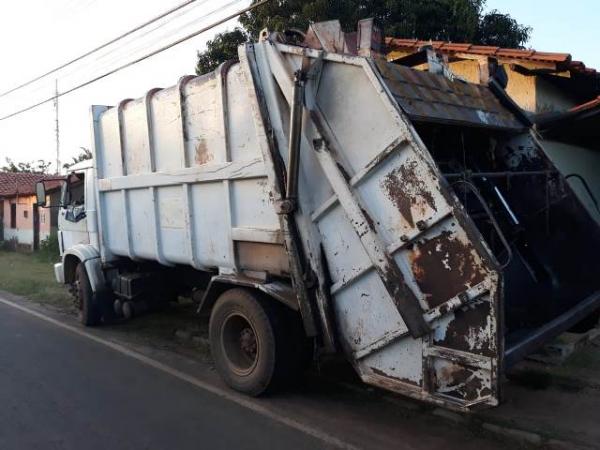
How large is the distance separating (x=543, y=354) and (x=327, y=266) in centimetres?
276

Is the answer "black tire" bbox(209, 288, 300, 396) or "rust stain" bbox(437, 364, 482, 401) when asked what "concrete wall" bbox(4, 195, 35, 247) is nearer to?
"black tire" bbox(209, 288, 300, 396)

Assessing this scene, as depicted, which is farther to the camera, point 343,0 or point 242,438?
point 343,0

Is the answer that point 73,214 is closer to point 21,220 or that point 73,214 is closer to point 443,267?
point 443,267

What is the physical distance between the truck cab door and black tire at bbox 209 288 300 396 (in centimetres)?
350

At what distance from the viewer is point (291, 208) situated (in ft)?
14.5

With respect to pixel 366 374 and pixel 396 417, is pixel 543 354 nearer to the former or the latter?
pixel 396 417

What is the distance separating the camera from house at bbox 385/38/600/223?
8180mm

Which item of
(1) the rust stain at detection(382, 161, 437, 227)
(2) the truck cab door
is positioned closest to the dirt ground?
(2) the truck cab door

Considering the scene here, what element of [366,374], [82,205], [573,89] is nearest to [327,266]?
[366,374]

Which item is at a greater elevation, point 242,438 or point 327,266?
point 327,266

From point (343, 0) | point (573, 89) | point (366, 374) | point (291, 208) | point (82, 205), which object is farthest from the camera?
point (343, 0)

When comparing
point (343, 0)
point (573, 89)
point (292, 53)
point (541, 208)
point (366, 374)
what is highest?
point (343, 0)

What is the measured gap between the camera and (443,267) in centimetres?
362

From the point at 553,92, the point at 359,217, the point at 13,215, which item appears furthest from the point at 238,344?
the point at 13,215
